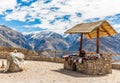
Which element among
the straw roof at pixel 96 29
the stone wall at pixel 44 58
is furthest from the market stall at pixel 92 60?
the stone wall at pixel 44 58

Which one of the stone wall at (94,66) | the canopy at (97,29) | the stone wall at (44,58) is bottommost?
the stone wall at (94,66)

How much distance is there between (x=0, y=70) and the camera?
22.1 m

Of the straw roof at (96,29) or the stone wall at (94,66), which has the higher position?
the straw roof at (96,29)

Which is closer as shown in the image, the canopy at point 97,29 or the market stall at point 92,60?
the market stall at point 92,60

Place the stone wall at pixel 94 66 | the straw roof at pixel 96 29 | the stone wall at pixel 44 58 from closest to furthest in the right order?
the stone wall at pixel 94 66
the straw roof at pixel 96 29
the stone wall at pixel 44 58

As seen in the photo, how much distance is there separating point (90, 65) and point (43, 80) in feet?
18.1

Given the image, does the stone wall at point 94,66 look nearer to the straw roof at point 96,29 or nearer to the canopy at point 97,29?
the canopy at point 97,29

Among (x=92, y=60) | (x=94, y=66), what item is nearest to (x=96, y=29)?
(x=92, y=60)

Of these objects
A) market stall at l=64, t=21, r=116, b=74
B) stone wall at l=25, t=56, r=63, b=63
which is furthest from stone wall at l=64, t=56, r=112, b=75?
stone wall at l=25, t=56, r=63, b=63

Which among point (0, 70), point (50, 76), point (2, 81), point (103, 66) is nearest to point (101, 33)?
point (103, 66)

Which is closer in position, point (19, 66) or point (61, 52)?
point (19, 66)

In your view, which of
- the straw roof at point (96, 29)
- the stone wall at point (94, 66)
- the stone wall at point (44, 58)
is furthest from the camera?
the stone wall at point (44, 58)

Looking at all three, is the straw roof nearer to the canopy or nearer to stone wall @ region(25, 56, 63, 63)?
the canopy

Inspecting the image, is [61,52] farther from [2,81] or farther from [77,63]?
[2,81]
